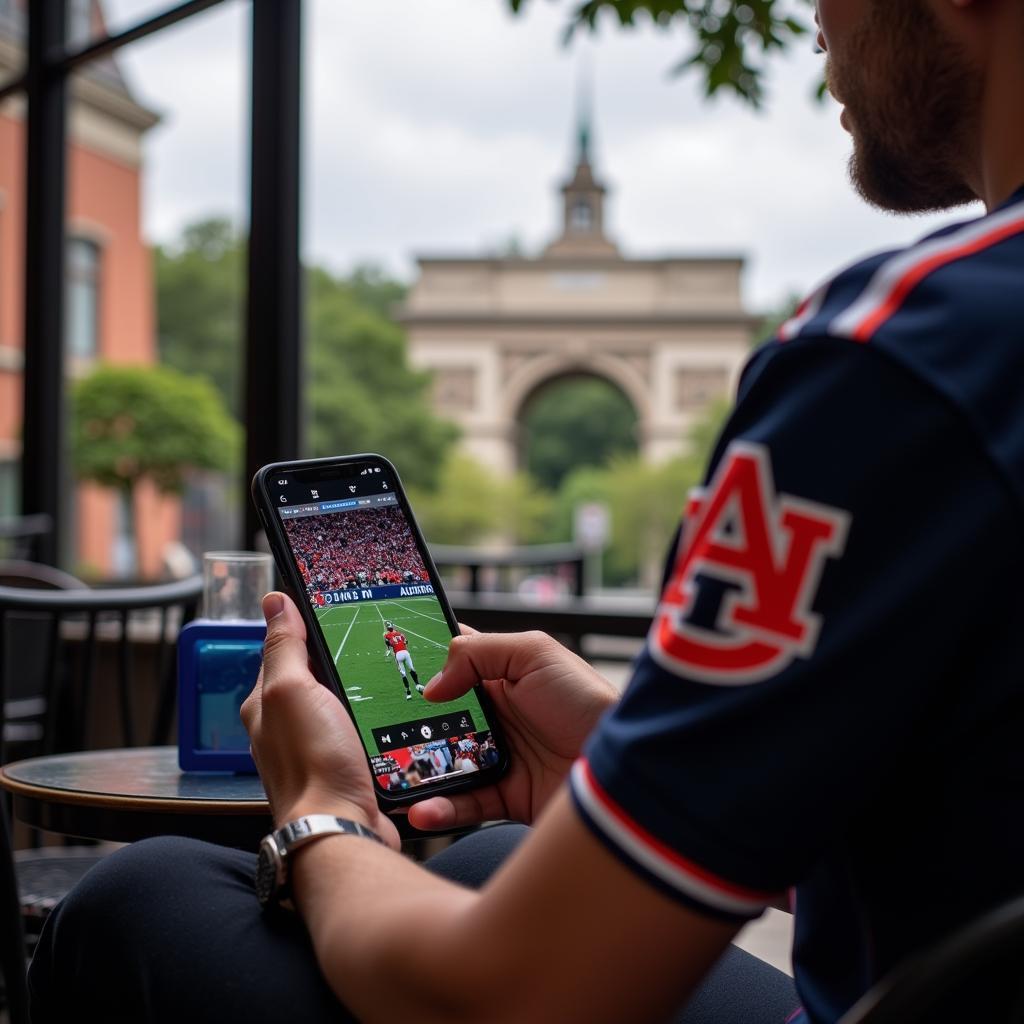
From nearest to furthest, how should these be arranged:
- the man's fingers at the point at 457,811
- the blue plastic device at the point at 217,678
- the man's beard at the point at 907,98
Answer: the man's beard at the point at 907,98 → the man's fingers at the point at 457,811 → the blue plastic device at the point at 217,678

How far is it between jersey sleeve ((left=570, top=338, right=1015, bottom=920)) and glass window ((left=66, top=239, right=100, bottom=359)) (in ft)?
57.7

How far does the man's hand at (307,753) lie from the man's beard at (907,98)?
0.52 m

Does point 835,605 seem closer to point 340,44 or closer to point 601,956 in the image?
point 601,956

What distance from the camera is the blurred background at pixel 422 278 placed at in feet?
19.8

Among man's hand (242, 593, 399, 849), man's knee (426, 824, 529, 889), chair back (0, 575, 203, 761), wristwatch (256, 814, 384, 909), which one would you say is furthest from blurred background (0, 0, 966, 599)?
wristwatch (256, 814, 384, 909)

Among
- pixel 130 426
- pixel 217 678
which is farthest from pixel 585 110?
pixel 217 678

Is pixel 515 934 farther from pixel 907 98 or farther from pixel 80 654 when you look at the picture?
pixel 80 654

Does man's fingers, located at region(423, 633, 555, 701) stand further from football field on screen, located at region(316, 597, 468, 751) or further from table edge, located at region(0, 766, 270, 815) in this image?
table edge, located at region(0, 766, 270, 815)

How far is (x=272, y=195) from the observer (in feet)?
13.4

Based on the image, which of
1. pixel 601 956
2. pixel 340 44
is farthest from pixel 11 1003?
pixel 340 44

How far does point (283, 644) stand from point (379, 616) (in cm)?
18

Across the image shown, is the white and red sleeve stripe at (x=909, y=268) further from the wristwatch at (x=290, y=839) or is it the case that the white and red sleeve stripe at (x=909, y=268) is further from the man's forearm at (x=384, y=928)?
the wristwatch at (x=290, y=839)

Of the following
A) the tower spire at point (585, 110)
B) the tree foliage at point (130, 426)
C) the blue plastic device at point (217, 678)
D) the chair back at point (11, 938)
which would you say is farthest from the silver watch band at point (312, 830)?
the tree foliage at point (130, 426)

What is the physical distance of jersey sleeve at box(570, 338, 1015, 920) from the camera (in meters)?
0.55
